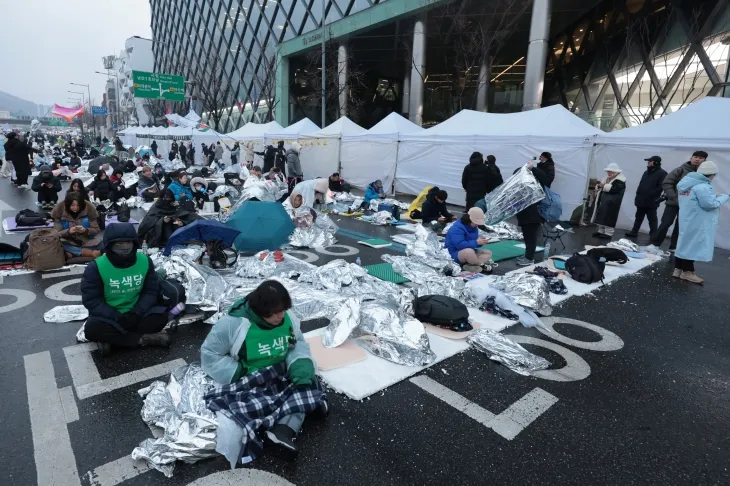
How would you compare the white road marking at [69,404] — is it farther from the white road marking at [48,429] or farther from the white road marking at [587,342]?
the white road marking at [587,342]

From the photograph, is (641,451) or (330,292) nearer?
(641,451)

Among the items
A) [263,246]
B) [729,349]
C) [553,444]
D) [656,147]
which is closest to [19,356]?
[263,246]

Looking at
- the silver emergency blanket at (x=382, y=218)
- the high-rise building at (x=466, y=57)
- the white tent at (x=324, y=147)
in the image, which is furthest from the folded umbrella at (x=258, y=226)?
the high-rise building at (x=466, y=57)

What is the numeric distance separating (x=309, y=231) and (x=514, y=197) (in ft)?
13.3

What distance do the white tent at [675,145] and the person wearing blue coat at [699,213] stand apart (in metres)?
3.08

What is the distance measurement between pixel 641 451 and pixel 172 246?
575cm

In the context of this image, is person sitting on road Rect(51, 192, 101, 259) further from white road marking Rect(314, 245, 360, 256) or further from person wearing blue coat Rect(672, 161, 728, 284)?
person wearing blue coat Rect(672, 161, 728, 284)

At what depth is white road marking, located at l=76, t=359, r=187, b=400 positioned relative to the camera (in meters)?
3.22

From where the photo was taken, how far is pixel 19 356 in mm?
3730

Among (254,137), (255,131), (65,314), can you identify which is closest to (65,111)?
(255,131)

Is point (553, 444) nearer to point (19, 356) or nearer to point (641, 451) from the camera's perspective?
point (641, 451)

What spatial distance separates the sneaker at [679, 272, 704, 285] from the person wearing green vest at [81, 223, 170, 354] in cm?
769

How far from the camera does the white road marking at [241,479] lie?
7.71 feet

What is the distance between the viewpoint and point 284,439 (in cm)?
247
